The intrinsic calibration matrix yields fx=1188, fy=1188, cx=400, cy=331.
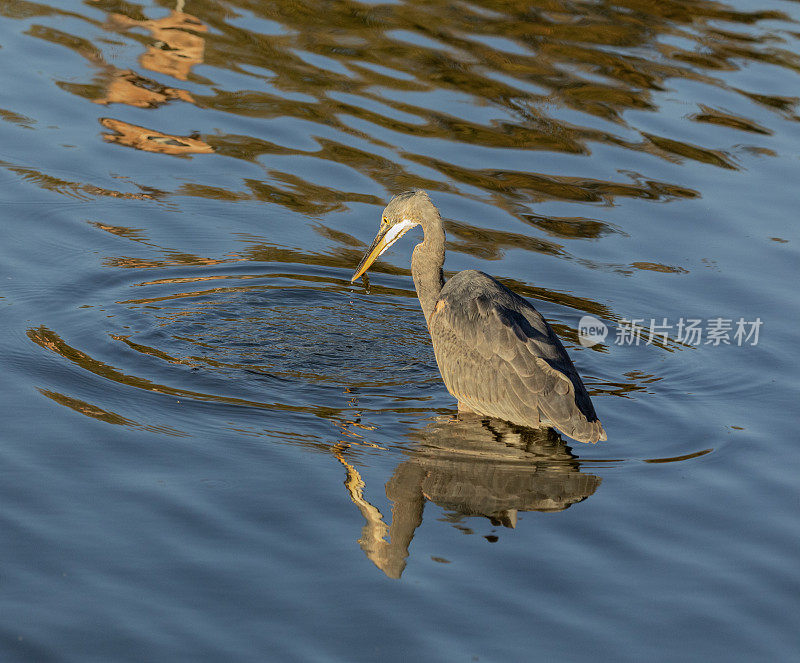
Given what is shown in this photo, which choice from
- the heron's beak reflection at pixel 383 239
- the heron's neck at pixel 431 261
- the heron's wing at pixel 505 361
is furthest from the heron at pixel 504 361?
the heron's beak reflection at pixel 383 239

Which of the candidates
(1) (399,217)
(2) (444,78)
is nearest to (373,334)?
(1) (399,217)

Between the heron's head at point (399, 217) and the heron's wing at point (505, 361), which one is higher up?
the heron's head at point (399, 217)

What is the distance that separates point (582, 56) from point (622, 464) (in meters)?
9.91

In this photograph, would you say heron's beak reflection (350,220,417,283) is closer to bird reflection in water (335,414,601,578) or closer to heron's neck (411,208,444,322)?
heron's neck (411,208,444,322)

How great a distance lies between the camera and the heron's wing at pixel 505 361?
7.73 metres

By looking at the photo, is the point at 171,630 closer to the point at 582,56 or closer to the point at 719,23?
the point at 582,56

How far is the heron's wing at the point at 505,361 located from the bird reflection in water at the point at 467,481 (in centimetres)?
23

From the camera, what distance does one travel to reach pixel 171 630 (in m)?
5.58

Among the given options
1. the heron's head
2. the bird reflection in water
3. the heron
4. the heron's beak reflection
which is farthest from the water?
the heron's head

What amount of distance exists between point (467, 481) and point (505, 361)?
1225 mm

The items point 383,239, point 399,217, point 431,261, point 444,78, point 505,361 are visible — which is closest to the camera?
point 505,361

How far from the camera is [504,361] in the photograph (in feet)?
26.8

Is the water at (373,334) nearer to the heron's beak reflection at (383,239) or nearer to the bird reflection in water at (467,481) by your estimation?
the bird reflection in water at (467,481)

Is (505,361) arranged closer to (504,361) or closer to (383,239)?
(504,361)
